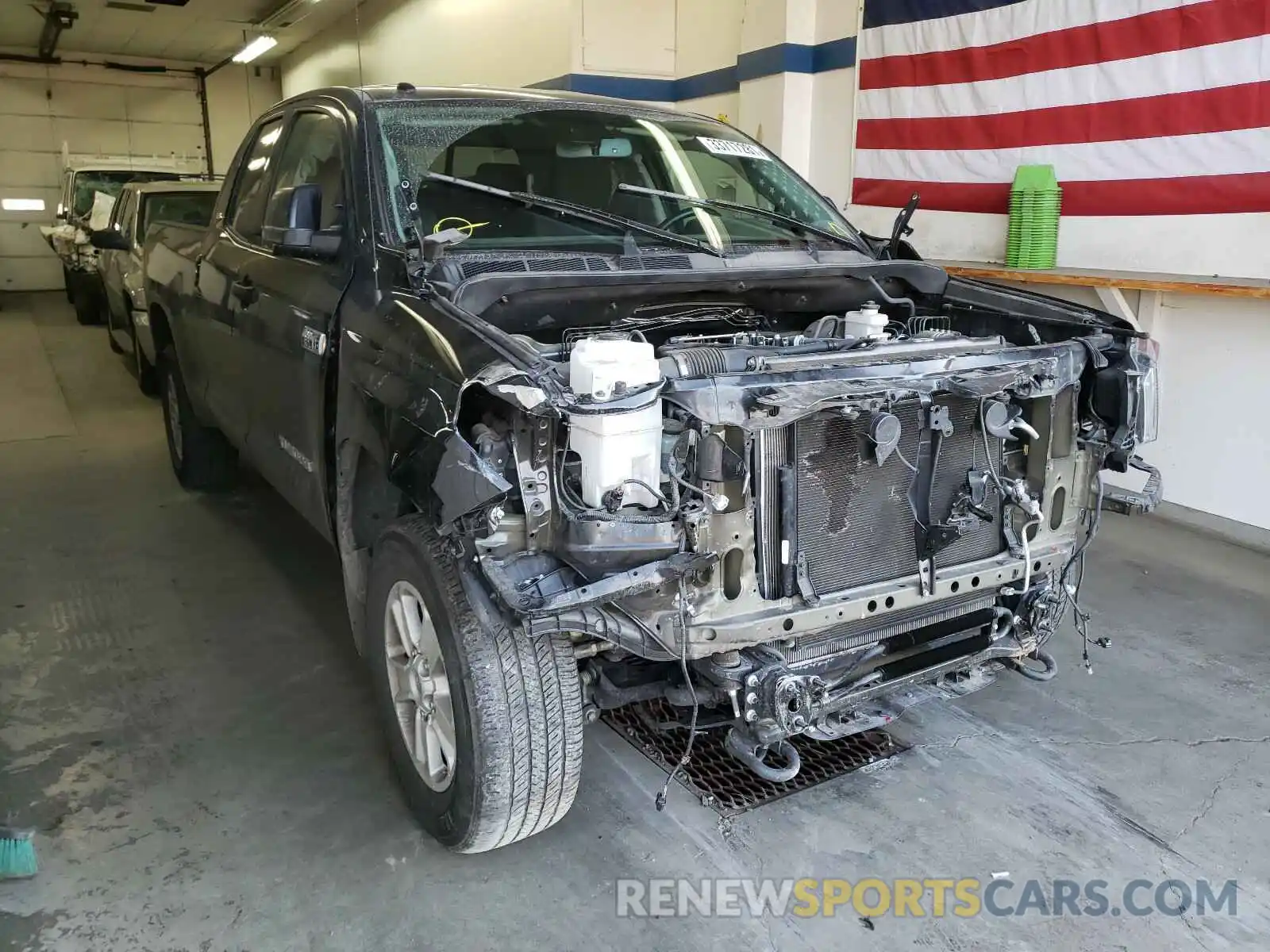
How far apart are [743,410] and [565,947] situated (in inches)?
47.0

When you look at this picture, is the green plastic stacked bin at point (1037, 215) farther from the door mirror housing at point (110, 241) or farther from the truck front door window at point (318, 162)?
the door mirror housing at point (110, 241)

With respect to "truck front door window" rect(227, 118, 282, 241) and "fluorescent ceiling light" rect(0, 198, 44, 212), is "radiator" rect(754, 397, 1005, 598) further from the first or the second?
"fluorescent ceiling light" rect(0, 198, 44, 212)

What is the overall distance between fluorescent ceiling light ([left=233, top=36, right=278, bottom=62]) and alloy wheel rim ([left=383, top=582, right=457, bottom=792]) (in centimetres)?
1534

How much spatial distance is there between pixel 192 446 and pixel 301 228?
261 centimetres

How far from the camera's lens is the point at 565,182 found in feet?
10.2

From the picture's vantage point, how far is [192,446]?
504 centimetres

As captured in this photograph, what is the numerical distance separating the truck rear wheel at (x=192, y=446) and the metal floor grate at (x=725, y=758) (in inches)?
121

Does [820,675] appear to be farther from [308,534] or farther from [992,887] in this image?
[308,534]

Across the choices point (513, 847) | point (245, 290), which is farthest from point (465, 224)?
point (513, 847)

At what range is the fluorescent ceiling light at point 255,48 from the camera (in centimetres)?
1527

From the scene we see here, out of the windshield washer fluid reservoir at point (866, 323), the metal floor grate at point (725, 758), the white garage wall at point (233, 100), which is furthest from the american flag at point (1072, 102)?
the white garage wall at point (233, 100)

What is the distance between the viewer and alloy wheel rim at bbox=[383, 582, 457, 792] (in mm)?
2275

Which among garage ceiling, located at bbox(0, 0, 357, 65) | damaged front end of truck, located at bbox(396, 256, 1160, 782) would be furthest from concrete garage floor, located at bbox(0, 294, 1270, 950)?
garage ceiling, located at bbox(0, 0, 357, 65)

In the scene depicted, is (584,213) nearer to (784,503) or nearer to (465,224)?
(465,224)
